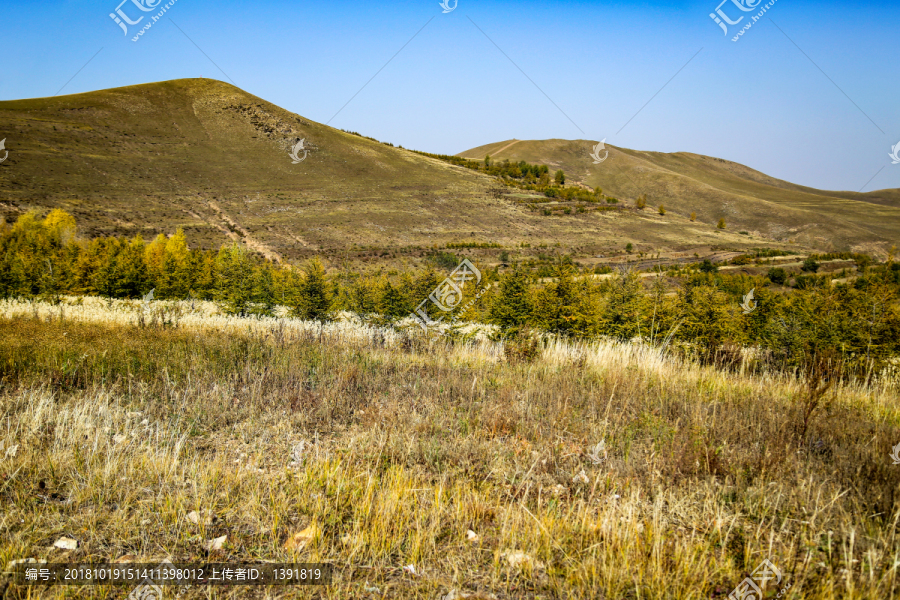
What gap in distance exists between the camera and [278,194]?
228ft

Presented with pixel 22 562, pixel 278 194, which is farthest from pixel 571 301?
pixel 278 194

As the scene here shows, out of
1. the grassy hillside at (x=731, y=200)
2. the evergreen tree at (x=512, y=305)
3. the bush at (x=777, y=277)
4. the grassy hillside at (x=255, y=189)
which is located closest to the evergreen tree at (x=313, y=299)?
the evergreen tree at (x=512, y=305)

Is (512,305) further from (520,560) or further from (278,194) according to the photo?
(278,194)

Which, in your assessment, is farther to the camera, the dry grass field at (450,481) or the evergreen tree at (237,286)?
the evergreen tree at (237,286)

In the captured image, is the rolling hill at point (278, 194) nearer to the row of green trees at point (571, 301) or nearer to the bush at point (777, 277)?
the bush at point (777, 277)

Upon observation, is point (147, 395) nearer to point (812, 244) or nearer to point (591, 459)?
Answer: point (591, 459)

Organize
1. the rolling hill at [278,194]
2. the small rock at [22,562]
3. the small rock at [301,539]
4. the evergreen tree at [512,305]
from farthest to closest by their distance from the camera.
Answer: the rolling hill at [278,194], the evergreen tree at [512,305], the small rock at [301,539], the small rock at [22,562]

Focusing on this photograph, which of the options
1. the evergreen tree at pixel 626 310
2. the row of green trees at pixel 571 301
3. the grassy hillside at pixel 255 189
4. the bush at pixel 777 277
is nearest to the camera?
the row of green trees at pixel 571 301

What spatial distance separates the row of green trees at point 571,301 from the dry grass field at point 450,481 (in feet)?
10.3

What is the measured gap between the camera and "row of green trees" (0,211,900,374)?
8.34 meters

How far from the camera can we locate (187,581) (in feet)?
8.04

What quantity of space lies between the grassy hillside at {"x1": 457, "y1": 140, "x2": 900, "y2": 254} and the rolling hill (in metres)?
0.79

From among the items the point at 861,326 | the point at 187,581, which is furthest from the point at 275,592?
the point at 861,326

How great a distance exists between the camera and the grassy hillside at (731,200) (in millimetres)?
97188
